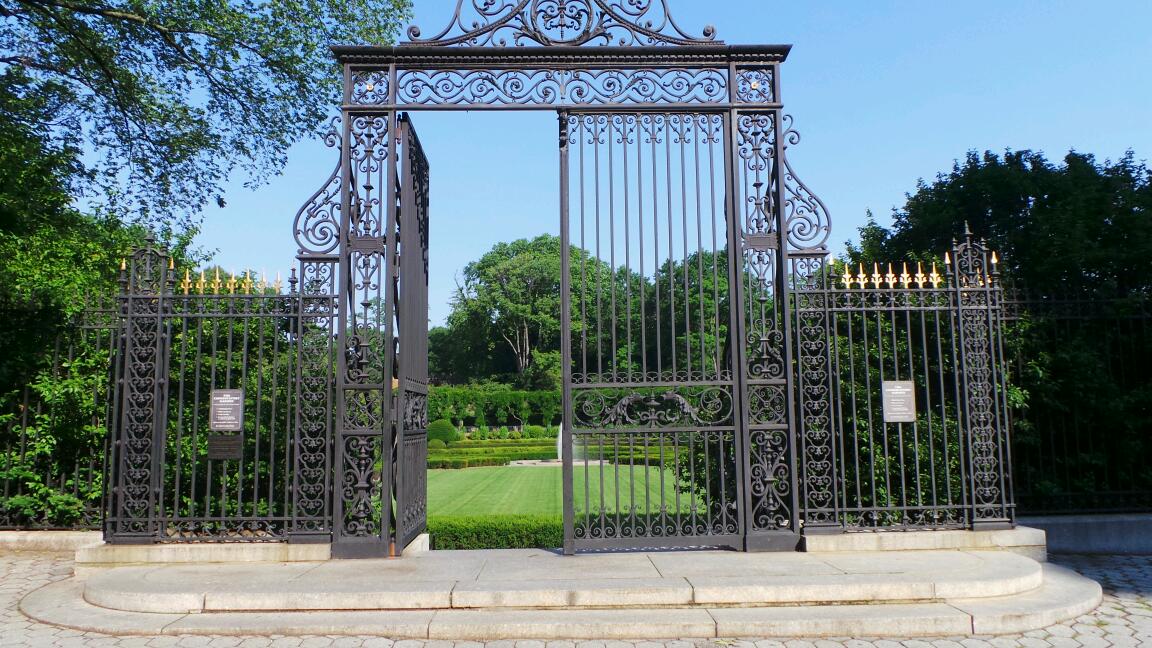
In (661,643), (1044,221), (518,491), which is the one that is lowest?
(518,491)

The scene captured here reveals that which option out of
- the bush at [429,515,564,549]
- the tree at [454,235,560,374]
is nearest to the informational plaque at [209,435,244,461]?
the bush at [429,515,564,549]

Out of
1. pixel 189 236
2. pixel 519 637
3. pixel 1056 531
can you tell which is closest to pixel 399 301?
pixel 519 637

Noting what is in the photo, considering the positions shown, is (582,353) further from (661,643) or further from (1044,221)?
(1044,221)

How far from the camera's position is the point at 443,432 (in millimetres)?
41062

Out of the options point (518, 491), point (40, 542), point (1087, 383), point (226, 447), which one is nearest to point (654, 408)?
point (226, 447)

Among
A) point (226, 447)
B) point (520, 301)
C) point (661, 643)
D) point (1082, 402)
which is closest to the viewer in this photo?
point (661, 643)

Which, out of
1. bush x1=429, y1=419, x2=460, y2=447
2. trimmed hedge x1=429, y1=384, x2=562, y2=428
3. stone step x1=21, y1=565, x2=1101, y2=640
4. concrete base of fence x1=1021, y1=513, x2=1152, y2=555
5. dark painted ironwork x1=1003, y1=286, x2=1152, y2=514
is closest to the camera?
stone step x1=21, y1=565, x2=1101, y2=640

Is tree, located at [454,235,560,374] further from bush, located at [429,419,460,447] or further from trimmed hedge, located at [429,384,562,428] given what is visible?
bush, located at [429,419,460,447]

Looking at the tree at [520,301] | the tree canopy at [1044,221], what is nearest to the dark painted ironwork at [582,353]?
the tree canopy at [1044,221]

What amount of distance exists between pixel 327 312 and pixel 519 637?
384 cm

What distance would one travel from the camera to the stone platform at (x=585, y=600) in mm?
5633

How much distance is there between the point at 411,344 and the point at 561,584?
310cm

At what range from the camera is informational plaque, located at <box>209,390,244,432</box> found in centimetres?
778

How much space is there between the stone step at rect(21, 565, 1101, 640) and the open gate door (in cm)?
198
